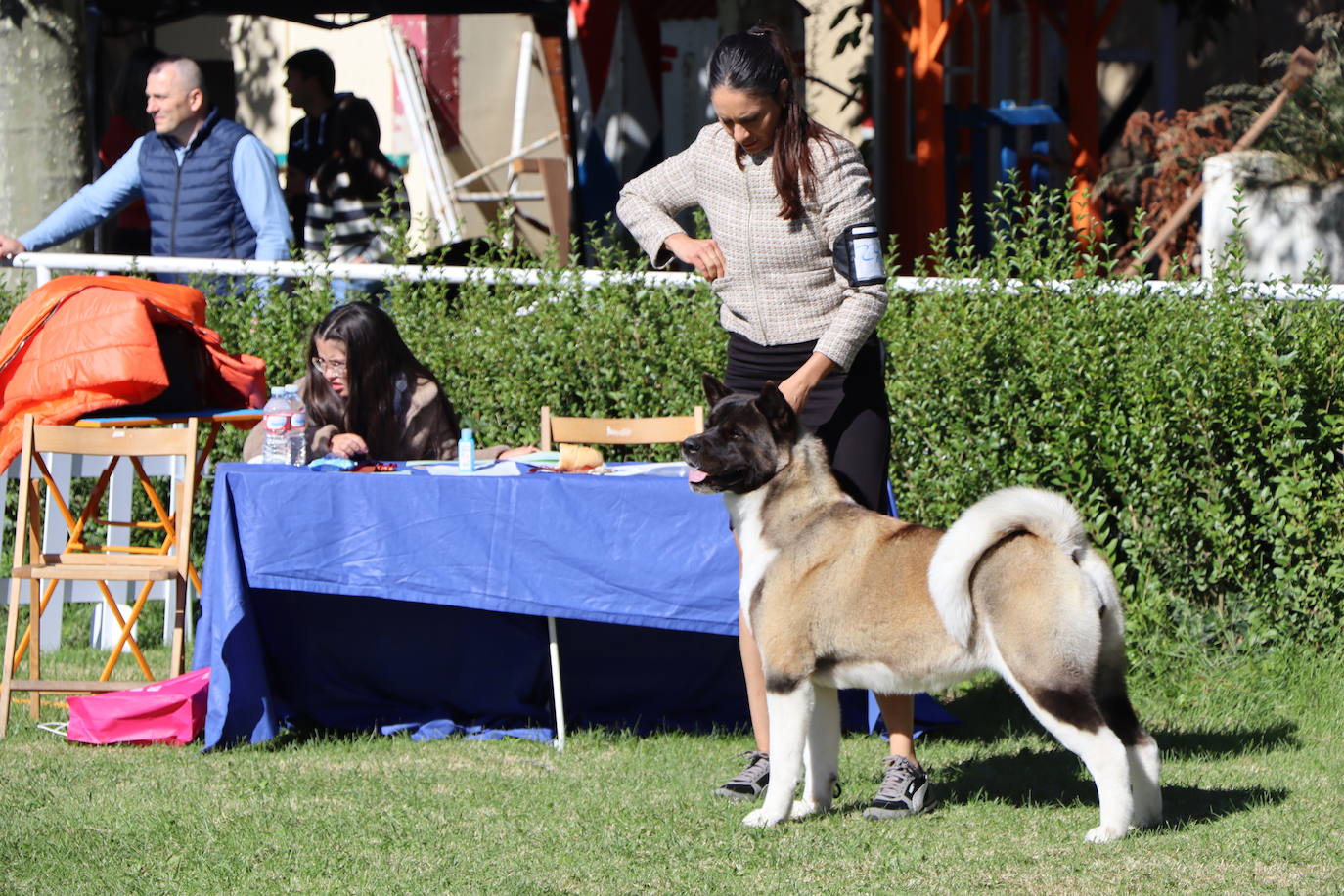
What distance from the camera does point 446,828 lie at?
441 cm

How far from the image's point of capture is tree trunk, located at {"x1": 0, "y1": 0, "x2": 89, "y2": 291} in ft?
26.7

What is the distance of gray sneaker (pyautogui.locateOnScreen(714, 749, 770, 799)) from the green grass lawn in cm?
7

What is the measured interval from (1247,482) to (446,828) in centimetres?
314

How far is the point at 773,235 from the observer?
175 inches

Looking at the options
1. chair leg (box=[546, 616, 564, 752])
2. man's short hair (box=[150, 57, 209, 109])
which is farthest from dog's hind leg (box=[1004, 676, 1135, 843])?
man's short hair (box=[150, 57, 209, 109])

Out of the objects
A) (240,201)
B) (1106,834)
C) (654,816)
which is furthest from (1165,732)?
(240,201)

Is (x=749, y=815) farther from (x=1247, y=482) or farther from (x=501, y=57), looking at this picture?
(x=501, y=57)

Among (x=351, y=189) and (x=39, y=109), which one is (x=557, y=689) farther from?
(x=39, y=109)

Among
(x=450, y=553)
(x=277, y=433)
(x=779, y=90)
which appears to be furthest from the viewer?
(x=277, y=433)

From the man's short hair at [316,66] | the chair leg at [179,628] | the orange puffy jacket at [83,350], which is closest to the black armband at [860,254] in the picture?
the orange puffy jacket at [83,350]

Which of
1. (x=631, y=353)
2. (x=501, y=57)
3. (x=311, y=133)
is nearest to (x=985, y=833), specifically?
(x=631, y=353)

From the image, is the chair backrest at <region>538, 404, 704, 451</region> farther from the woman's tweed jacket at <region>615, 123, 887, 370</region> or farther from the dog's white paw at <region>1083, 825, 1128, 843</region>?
the dog's white paw at <region>1083, 825, 1128, 843</region>

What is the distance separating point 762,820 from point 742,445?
0.99 m

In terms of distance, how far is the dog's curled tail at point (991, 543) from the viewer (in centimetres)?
397
